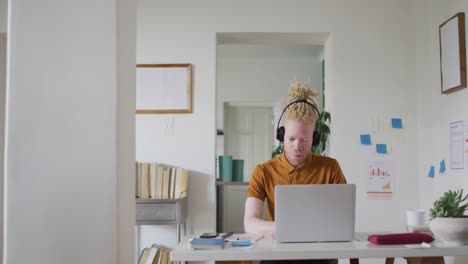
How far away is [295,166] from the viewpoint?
2471 mm

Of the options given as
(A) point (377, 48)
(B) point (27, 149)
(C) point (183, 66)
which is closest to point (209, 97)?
(C) point (183, 66)

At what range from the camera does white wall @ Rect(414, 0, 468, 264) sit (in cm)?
328

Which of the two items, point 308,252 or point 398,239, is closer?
point 308,252

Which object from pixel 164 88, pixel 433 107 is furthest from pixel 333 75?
pixel 164 88

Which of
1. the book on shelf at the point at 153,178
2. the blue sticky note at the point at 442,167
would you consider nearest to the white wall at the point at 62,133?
the book on shelf at the point at 153,178

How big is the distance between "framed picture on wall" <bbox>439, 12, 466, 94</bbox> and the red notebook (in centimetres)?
153

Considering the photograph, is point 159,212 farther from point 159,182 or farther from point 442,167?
point 442,167

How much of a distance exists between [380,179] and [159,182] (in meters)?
1.81

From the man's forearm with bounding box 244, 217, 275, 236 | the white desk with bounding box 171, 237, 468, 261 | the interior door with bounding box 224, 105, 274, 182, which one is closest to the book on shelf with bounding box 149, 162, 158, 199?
the man's forearm with bounding box 244, 217, 275, 236

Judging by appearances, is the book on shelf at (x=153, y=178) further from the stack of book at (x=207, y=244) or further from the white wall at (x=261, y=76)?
the white wall at (x=261, y=76)

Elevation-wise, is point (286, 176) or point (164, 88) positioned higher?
point (164, 88)

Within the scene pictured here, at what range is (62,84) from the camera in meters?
1.73

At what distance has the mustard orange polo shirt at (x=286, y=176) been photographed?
96.5 inches

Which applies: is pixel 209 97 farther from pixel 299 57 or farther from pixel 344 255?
pixel 299 57
